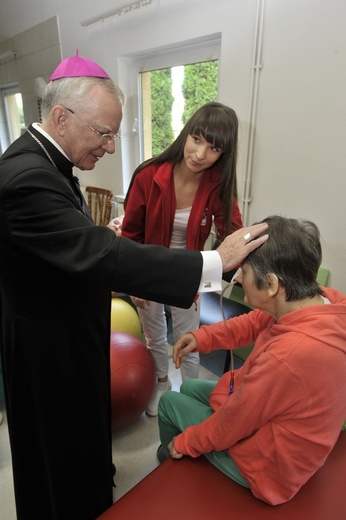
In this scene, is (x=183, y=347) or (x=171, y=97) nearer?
(x=183, y=347)

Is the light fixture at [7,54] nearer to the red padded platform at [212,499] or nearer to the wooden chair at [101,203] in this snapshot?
the wooden chair at [101,203]

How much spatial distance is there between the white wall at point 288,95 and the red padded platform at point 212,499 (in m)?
1.35

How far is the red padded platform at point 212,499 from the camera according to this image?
2.76 ft

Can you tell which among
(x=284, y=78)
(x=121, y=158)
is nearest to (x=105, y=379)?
(x=284, y=78)

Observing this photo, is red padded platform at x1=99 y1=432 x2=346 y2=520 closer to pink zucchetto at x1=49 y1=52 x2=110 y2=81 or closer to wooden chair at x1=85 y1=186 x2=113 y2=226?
pink zucchetto at x1=49 y1=52 x2=110 y2=81

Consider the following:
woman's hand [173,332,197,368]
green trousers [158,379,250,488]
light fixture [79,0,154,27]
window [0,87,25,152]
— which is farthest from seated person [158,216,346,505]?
window [0,87,25,152]

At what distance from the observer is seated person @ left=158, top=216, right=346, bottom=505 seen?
77cm

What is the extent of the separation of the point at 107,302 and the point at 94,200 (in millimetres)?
2912

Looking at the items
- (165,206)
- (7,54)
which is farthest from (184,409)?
(7,54)

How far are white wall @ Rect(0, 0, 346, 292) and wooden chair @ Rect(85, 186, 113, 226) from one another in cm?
149

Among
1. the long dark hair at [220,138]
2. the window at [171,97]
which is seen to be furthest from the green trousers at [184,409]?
the window at [171,97]

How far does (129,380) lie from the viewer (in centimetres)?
158

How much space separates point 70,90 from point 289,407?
971 mm

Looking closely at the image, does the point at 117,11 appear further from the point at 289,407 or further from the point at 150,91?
the point at 289,407
